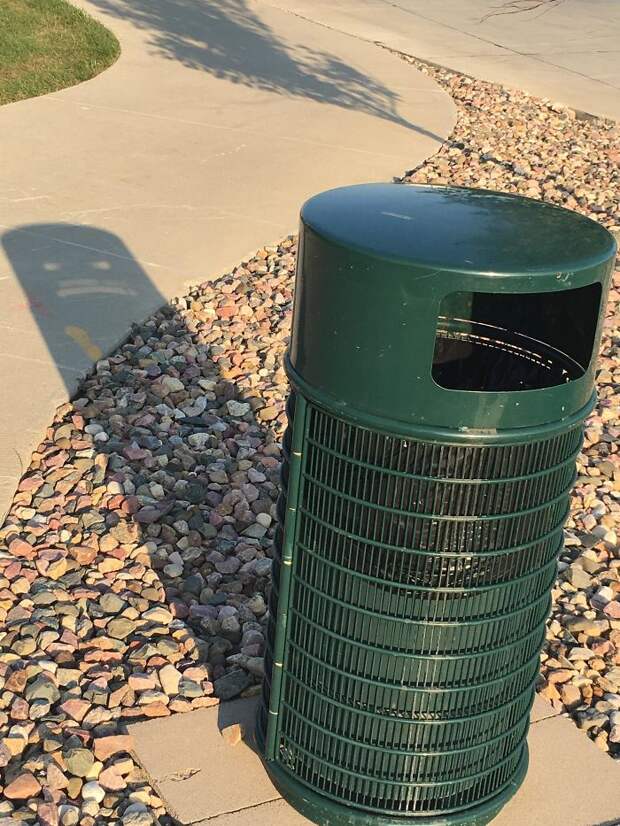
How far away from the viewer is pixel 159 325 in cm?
620

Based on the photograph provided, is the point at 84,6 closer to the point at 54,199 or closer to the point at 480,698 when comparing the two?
the point at 54,199

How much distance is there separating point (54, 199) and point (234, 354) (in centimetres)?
248

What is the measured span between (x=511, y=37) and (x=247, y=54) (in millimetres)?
4958

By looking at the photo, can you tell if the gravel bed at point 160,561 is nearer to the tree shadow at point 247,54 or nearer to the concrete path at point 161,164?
the concrete path at point 161,164

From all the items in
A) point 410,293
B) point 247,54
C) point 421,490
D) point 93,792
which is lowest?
point 93,792

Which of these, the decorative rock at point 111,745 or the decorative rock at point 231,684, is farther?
the decorative rock at point 231,684

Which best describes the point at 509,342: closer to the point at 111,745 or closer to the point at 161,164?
the point at 111,745

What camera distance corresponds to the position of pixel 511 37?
16125mm

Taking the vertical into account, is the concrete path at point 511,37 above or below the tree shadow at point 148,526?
above

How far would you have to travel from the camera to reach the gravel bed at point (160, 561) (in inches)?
139

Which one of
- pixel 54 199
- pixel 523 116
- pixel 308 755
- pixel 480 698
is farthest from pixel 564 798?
pixel 523 116

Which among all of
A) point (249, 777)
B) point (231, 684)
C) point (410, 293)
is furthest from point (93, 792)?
point (410, 293)

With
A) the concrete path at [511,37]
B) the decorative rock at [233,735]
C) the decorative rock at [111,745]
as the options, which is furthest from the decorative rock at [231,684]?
the concrete path at [511,37]

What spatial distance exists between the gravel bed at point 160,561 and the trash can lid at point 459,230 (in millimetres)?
1649
